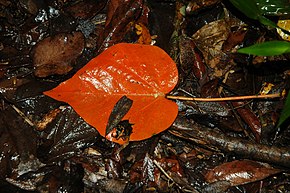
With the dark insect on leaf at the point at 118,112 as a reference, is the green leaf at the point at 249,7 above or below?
above

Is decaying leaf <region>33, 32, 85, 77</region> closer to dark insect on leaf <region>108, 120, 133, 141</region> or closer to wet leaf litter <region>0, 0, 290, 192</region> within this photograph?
wet leaf litter <region>0, 0, 290, 192</region>

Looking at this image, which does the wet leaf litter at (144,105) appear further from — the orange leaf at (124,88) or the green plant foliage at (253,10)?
the green plant foliage at (253,10)

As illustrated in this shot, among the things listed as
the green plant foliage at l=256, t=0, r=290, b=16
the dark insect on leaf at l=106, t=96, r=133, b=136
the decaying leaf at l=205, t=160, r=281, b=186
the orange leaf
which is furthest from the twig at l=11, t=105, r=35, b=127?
the green plant foliage at l=256, t=0, r=290, b=16

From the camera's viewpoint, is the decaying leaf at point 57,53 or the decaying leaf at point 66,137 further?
the decaying leaf at point 57,53

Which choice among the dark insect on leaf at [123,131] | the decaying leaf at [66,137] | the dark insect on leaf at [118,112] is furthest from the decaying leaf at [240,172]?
the decaying leaf at [66,137]

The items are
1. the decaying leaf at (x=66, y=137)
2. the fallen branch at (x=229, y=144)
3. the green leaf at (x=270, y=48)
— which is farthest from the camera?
the decaying leaf at (x=66, y=137)

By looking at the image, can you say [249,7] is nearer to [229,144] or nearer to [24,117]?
[229,144]

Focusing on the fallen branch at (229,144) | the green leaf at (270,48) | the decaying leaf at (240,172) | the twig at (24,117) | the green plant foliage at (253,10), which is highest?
the green plant foliage at (253,10)

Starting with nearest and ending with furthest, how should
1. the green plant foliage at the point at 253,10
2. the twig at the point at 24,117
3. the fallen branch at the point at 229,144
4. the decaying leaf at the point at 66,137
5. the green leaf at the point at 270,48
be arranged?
the green leaf at the point at 270,48, the green plant foliage at the point at 253,10, the fallen branch at the point at 229,144, the decaying leaf at the point at 66,137, the twig at the point at 24,117
